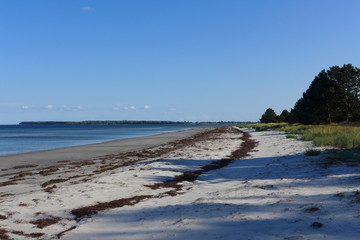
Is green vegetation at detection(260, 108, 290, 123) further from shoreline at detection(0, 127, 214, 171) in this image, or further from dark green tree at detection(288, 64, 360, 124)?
shoreline at detection(0, 127, 214, 171)

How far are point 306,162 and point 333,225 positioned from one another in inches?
285

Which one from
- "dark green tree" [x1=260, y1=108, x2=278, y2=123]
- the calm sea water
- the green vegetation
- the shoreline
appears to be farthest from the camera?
"dark green tree" [x1=260, y1=108, x2=278, y2=123]

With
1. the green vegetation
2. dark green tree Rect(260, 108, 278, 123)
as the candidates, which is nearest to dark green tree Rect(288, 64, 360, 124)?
the green vegetation

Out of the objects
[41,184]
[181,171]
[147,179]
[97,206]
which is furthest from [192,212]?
[41,184]

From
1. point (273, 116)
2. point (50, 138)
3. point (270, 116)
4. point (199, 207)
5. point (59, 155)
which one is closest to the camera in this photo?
point (199, 207)

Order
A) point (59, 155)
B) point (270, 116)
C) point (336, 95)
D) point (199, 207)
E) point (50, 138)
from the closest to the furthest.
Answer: point (199, 207), point (59, 155), point (336, 95), point (50, 138), point (270, 116)

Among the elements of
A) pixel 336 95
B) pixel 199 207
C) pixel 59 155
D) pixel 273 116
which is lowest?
pixel 59 155

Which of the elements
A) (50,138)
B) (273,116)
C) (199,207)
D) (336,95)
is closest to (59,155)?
(199,207)

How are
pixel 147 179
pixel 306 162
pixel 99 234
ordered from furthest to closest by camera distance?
1. pixel 306 162
2. pixel 147 179
3. pixel 99 234

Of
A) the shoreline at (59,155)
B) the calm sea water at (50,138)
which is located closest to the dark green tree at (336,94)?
the shoreline at (59,155)

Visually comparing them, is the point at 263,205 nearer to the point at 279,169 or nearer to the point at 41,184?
the point at 279,169

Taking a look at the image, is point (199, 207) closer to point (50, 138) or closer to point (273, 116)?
point (50, 138)

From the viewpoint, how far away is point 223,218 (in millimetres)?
5688

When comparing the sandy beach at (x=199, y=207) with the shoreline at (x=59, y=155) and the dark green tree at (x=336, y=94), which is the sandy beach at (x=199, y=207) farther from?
Answer: the dark green tree at (x=336, y=94)
